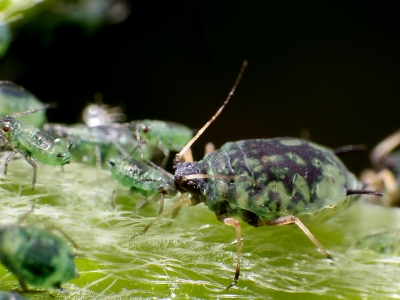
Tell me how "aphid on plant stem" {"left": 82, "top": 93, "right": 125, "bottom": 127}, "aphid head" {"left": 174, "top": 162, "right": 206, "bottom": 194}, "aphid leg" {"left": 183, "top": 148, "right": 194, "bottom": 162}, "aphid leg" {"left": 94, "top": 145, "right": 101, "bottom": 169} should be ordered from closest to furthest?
"aphid head" {"left": 174, "top": 162, "right": 206, "bottom": 194}, "aphid leg" {"left": 94, "top": 145, "right": 101, "bottom": 169}, "aphid leg" {"left": 183, "top": 148, "right": 194, "bottom": 162}, "aphid on plant stem" {"left": 82, "top": 93, "right": 125, "bottom": 127}

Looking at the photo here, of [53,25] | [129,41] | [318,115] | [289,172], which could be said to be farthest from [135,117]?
[289,172]

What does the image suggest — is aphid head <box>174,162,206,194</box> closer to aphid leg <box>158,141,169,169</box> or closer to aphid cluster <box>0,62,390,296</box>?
aphid cluster <box>0,62,390,296</box>

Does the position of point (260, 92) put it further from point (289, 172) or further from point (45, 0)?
point (289, 172)

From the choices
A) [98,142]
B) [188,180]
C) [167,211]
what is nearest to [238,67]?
[98,142]

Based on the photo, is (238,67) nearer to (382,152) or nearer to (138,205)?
(382,152)

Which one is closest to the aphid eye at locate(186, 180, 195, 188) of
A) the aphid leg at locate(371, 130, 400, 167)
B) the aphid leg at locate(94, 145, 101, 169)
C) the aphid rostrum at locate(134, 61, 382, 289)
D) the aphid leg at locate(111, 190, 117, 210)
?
the aphid rostrum at locate(134, 61, 382, 289)
